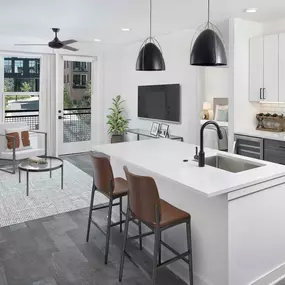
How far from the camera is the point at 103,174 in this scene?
2893 mm

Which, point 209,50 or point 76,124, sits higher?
point 209,50

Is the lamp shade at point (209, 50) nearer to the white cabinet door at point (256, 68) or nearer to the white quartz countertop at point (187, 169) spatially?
the white quartz countertop at point (187, 169)

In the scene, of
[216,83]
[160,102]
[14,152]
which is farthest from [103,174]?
[216,83]

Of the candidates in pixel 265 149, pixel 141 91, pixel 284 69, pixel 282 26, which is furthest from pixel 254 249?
pixel 141 91

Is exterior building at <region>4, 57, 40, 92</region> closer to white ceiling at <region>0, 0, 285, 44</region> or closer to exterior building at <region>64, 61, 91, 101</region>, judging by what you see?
exterior building at <region>64, 61, 91, 101</region>

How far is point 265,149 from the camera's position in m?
4.58

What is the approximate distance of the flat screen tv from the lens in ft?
20.9

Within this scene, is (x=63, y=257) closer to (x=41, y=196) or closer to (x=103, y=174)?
(x=103, y=174)

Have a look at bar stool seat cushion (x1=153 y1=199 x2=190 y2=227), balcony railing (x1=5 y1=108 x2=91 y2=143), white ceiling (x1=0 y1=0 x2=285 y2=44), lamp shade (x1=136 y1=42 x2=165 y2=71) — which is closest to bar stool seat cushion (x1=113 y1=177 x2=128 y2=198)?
bar stool seat cushion (x1=153 y1=199 x2=190 y2=227)

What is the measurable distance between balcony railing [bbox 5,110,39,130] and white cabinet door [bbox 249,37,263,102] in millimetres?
4909

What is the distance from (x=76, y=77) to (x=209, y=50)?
5.75 meters

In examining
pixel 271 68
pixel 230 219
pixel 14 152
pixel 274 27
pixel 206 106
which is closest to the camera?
pixel 230 219

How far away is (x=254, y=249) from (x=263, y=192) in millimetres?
431

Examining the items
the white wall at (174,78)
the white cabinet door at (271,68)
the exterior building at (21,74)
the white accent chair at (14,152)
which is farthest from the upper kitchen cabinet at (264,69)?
the exterior building at (21,74)
